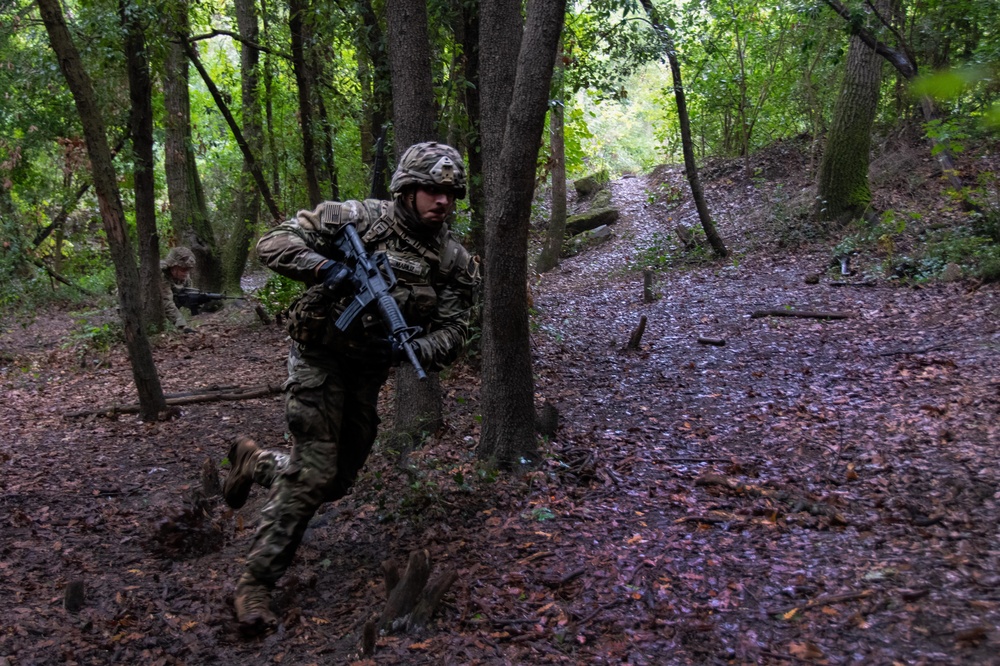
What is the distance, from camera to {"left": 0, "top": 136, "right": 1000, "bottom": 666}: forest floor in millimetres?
3707

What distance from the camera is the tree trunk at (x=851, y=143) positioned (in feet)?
42.9

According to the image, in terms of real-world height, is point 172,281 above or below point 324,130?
below

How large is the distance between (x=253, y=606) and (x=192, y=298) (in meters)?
13.1

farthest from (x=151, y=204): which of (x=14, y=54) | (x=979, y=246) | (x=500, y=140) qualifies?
(x=979, y=246)

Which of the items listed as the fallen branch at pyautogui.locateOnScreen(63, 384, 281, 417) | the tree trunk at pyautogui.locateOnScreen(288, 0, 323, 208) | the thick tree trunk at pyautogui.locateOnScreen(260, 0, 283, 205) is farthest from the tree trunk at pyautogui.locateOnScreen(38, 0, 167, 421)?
the thick tree trunk at pyautogui.locateOnScreen(260, 0, 283, 205)

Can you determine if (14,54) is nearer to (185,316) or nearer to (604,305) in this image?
(185,316)

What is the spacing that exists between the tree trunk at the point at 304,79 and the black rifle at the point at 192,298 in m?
5.81

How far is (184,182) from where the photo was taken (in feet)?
51.1

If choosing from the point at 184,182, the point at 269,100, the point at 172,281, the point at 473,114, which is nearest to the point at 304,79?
the point at 269,100

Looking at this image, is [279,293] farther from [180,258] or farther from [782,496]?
[782,496]

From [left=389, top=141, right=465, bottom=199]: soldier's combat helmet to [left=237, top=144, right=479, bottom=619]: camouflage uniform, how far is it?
42 millimetres

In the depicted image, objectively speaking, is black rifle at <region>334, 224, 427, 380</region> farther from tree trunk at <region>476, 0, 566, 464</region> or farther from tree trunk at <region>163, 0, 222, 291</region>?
tree trunk at <region>163, 0, 222, 291</region>

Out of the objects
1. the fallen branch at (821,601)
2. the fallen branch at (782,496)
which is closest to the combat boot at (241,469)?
the fallen branch at (782,496)

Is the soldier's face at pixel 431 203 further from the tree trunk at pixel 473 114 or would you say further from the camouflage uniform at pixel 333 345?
the tree trunk at pixel 473 114
